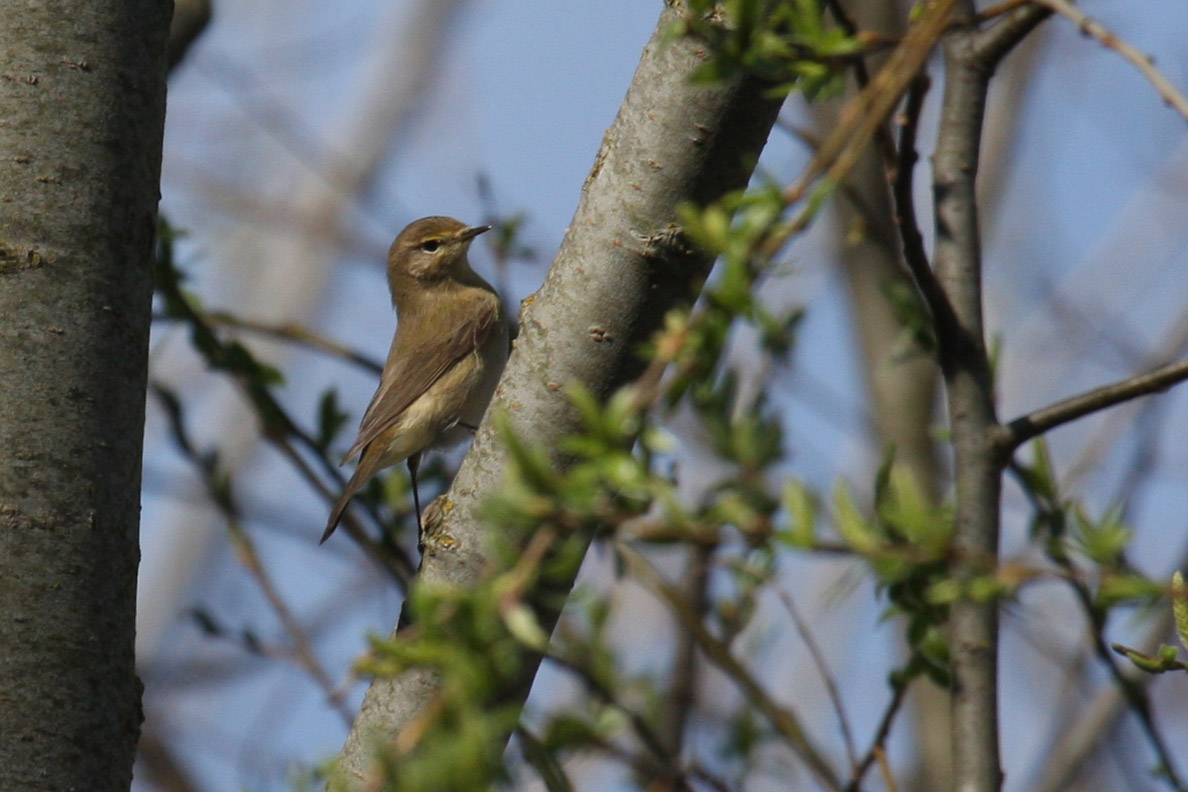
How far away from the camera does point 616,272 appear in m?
2.49

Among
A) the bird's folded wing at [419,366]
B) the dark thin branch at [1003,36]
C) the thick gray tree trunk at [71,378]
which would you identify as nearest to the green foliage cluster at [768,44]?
the dark thin branch at [1003,36]

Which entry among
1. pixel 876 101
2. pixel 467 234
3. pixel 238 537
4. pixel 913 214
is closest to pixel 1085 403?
pixel 913 214

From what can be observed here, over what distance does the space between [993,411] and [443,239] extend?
14.2 feet

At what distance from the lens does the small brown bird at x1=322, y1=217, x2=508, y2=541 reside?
5422 millimetres

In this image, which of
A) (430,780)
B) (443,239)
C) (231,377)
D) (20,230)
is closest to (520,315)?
(20,230)

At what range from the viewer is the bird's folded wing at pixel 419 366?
5.46 m

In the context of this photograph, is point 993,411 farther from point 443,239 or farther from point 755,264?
point 443,239

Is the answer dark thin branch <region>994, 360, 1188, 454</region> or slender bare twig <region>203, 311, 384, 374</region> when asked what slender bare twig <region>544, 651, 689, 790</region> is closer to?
dark thin branch <region>994, 360, 1188, 454</region>

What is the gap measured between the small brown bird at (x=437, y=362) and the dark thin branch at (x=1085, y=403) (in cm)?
261

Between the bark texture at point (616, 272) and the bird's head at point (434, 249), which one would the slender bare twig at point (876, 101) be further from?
the bird's head at point (434, 249)

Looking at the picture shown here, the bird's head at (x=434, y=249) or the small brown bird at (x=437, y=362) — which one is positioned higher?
the bird's head at (x=434, y=249)

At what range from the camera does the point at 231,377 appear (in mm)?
4496

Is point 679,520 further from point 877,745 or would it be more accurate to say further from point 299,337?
point 299,337

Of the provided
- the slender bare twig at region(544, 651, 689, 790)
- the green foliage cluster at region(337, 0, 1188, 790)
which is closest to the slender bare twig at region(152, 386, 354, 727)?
the slender bare twig at region(544, 651, 689, 790)
